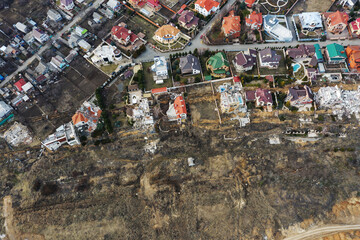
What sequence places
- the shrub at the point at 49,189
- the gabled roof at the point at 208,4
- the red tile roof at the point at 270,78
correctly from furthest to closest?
the gabled roof at the point at 208,4 → the red tile roof at the point at 270,78 → the shrub at the point at 49,189

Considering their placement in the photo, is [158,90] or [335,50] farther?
[335,50]

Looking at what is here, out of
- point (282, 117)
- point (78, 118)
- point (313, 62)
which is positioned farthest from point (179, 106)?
point (313, 62)

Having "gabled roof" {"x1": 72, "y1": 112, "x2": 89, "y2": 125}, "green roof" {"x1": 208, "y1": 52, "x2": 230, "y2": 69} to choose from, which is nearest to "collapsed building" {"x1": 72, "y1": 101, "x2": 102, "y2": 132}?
"gabled roof" {"x1": 72, "y1": 112, "x2": 89, "y2": 125}

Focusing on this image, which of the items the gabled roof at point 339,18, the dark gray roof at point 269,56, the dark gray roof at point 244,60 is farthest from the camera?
the gabled roof at point 339,18

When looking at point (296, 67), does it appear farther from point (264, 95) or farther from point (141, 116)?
point (141, 116)

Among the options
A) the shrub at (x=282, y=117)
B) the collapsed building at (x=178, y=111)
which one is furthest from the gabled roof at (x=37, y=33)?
the shrub at (x=282, y=117)

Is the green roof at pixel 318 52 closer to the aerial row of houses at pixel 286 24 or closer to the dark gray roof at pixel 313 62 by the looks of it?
the dark gray roof at pixel 313 62
